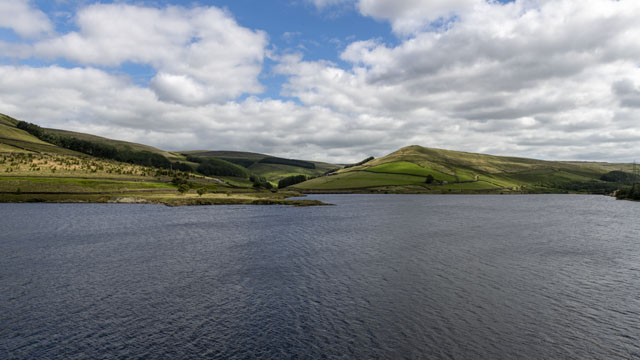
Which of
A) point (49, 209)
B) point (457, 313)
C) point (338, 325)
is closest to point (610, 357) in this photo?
point (457, 313)

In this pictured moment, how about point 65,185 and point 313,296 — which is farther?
point 65,185

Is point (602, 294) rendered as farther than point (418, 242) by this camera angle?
No

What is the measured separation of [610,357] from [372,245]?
126 ft

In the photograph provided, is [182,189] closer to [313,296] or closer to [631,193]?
[313,296]

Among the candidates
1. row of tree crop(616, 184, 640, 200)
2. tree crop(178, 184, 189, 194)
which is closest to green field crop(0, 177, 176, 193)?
tree crop(178, 184, 189, 194)

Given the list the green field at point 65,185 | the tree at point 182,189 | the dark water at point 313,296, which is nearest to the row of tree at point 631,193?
the dark water at point 313,296

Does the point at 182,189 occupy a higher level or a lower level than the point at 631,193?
lower

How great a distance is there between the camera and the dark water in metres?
22.9

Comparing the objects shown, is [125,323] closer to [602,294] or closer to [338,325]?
[338,325]

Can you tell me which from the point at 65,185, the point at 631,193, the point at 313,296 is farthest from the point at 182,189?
the point at 631,193

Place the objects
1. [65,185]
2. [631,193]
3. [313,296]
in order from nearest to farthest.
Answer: [313,296] → [65,185] → [631,193]

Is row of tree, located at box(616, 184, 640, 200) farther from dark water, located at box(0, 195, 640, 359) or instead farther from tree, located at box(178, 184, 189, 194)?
tree, located at box(178, 184, 189, 194)

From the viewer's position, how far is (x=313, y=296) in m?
33.0

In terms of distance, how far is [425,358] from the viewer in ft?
69.9
